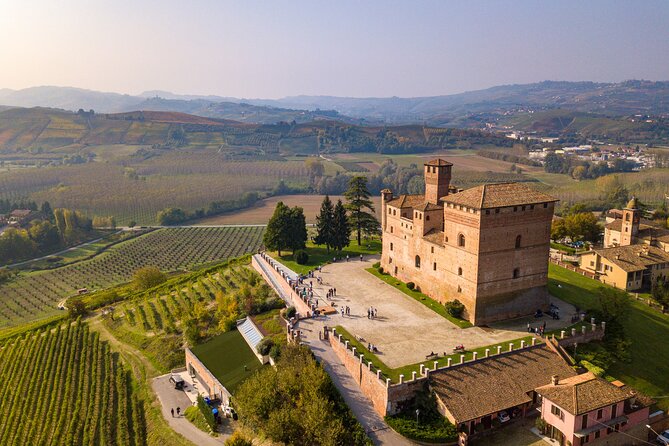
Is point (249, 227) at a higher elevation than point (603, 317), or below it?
below

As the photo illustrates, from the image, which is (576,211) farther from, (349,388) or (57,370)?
(57,370)

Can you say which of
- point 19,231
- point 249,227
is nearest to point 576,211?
point 249,227

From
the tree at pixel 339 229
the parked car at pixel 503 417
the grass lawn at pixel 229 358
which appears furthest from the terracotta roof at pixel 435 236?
the grass lawn at pixel 229 358

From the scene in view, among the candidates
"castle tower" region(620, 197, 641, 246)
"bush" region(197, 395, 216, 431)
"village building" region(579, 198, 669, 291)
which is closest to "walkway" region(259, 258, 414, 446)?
"bush" region(197, 395, 216, 431)

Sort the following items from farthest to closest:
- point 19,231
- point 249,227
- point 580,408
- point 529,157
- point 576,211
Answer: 1. point 529,157
2. point 249,227
3. point 19,231
4. point 576,211
5. point 580,408

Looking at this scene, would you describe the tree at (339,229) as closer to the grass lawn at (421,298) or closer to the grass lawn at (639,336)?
the grass lawn at (421,298)

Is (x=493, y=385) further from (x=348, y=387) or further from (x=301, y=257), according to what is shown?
(x=301, y=257)

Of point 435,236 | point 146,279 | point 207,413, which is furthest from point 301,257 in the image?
point 207,413

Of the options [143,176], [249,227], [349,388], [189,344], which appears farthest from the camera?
[143,176]
